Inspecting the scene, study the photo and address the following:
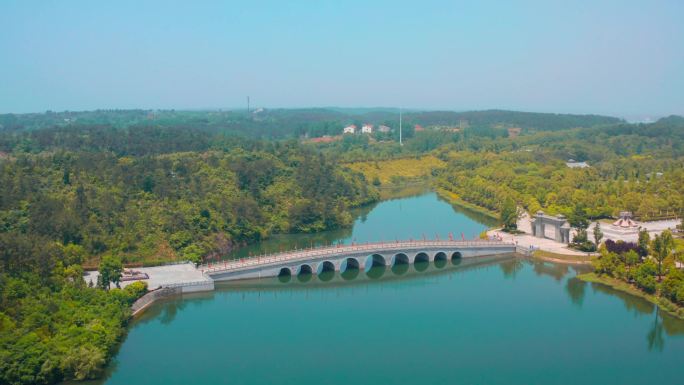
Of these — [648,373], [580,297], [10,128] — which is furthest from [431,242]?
[10,128]

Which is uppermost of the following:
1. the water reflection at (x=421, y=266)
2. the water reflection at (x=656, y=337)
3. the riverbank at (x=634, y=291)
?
the riverbank at (x=634, y=291)

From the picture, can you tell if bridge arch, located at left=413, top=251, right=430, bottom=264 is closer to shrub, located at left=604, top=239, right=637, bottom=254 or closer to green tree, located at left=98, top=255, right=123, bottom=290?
shrub, located at left=604, top=239, right=637, bottom=254

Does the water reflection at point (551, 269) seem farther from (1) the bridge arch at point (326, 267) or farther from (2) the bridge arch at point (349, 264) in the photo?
(1) the bridge arch at point (326, 267)

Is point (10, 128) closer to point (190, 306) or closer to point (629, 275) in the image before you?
point (190, 306)

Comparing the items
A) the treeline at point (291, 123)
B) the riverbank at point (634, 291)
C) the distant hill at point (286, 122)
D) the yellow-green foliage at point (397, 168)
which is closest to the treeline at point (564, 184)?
the yellow-green foliage at point (397, 168)

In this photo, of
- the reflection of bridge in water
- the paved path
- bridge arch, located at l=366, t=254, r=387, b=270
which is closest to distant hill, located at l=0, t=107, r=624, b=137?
bridge arch, located at l=366, t=254, r=387, b=270

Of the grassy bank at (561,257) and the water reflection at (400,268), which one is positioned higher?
the grassy bank at (561,257)

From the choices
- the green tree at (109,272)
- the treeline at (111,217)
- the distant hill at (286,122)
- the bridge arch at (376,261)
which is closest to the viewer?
the treeline at (111,217)
